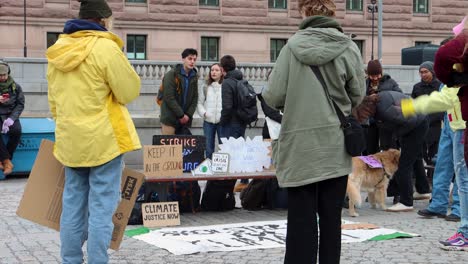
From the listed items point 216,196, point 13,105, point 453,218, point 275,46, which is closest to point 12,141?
point 13,105

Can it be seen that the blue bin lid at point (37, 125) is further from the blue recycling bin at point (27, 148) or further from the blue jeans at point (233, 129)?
the blue jeans at point (233, 129)

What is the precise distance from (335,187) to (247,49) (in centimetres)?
3575

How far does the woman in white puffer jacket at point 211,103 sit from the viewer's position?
12.4m

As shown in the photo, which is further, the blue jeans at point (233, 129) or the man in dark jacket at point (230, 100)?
the blue jeans at point (233, 129)

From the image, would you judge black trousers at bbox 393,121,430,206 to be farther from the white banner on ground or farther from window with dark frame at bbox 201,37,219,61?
window with dark frame at bbox 201,37,219,61

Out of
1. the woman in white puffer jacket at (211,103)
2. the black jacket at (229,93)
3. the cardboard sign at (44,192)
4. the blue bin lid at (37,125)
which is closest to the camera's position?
the cardboard sign at (44,192)

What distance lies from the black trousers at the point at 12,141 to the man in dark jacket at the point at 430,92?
6670 mm

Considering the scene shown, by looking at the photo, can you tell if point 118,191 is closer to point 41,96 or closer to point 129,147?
point 129,147

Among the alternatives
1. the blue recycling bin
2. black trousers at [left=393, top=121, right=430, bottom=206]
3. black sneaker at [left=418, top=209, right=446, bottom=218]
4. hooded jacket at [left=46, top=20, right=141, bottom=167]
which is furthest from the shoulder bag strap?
the blue recycling bin

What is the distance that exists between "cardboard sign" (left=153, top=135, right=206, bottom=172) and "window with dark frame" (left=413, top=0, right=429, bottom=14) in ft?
122

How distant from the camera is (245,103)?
11797 millimetres

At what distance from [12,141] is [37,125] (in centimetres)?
81

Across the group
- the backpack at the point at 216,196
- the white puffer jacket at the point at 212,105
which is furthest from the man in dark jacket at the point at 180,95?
the backpack at the point at 216,196

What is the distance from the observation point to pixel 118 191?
5387mm
